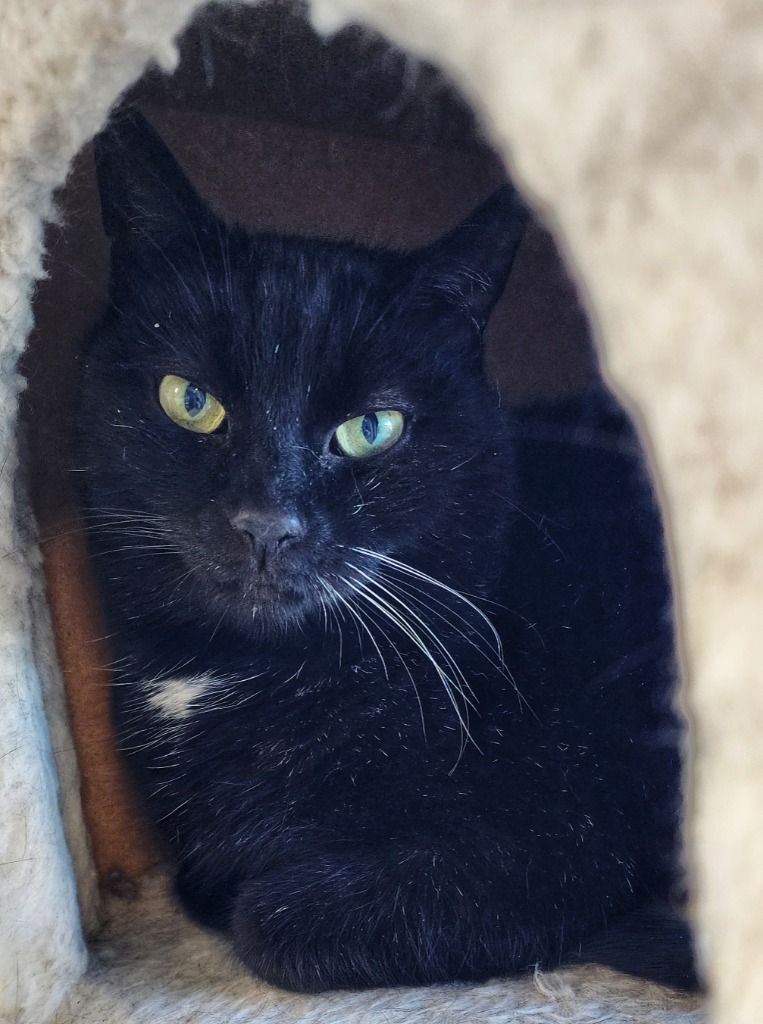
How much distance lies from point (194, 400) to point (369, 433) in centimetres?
15

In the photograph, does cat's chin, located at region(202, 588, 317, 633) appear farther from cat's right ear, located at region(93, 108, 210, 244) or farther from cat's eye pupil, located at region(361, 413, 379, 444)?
cat's right ear, located at region(93, 108, 210, 244)

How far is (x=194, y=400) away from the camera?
30.7 inches

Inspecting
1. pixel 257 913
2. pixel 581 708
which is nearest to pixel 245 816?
pixel 257 913

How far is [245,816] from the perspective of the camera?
0.84m

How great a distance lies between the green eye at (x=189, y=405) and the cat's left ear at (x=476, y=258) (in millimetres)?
211

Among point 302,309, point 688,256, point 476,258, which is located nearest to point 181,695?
point 302,309

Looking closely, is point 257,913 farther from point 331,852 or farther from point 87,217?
point 87,217

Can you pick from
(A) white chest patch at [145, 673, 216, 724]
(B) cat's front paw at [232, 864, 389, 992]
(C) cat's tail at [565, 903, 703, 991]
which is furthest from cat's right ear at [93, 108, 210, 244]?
(C) cat's tail at [565, 903, 703, 991]

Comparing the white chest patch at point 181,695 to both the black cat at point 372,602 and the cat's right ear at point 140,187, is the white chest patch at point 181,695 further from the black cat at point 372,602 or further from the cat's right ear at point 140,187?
the cat's right ear at point 140,187

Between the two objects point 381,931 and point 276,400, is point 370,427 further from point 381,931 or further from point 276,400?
point 381,931

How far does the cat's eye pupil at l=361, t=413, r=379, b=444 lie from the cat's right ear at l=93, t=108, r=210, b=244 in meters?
0.23

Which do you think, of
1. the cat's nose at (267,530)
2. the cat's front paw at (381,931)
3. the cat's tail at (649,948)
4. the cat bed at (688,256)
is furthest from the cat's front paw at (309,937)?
the cat bed at (688,256)

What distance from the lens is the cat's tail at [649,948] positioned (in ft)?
2.36

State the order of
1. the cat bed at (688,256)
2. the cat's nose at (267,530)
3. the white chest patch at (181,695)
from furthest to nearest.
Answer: the white chest patch at (181,695) → the cat's nose at (267,530) → the cat bed at (688,256)
